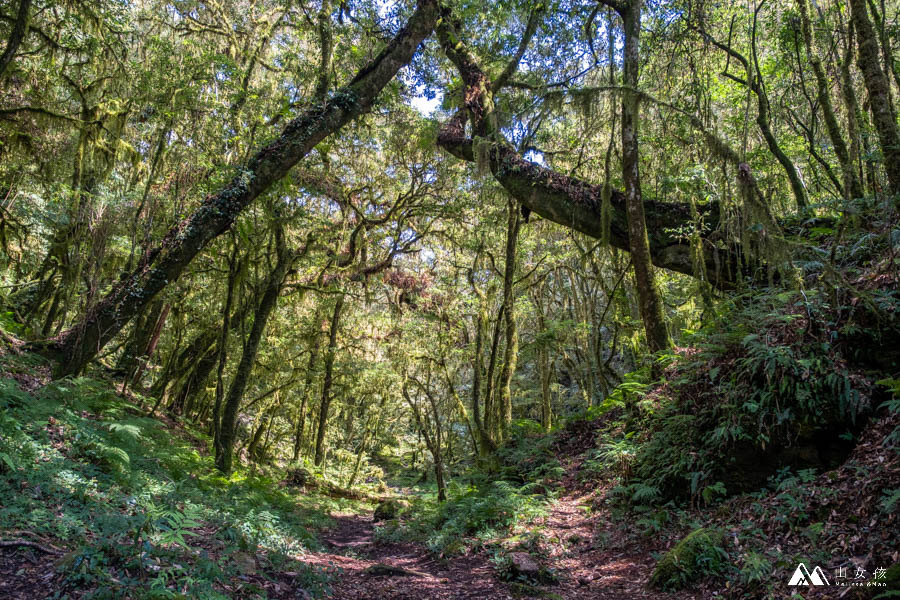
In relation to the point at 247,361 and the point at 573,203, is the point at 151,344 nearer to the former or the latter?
the point at 247,361

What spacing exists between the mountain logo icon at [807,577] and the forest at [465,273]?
0.07ft

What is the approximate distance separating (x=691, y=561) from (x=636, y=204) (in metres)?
5.55

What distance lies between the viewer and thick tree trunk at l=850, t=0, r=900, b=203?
18.9ft

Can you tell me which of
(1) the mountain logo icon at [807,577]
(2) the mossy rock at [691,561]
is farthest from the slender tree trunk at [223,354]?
(1) the mountain logo icon at [807,577]

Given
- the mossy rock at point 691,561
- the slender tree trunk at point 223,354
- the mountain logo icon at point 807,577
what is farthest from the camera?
the slender tree trunk at point 223,354

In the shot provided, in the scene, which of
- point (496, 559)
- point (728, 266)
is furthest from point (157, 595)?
point (728, 266)

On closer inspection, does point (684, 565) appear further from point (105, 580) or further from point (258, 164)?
point (258, 164)

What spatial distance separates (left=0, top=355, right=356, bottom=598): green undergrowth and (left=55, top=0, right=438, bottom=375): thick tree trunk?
0.88 metres

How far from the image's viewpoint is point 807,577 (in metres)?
3.45

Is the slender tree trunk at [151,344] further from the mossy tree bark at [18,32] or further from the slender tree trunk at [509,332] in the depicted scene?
the slender tree trunk at [509,332]

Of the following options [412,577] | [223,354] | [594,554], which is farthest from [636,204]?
[223,354]

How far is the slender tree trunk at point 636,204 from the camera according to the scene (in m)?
7.70

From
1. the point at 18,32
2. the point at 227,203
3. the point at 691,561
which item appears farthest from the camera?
the point at 227,203

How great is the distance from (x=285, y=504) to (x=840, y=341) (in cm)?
1015
